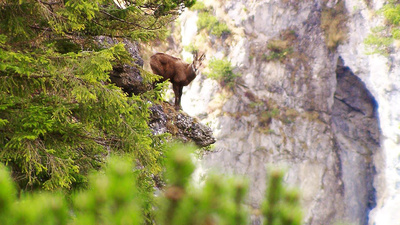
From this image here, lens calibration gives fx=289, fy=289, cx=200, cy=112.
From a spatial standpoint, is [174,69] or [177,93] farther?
[177,93]

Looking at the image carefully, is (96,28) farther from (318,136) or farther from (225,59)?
(318,136)

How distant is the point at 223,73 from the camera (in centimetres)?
2019

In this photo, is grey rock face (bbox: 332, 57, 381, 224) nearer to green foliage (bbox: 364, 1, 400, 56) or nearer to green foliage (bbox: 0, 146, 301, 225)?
Result: green foliage (bbox: 364, 1, 400, 56)

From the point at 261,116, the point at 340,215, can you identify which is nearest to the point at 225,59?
the point at 261,116

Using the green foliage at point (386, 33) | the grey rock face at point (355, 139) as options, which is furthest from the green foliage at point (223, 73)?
the green foliage at point (386, 33)

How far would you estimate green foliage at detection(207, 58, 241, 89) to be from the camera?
2008 centimetres

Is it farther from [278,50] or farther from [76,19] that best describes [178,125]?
[278,50]

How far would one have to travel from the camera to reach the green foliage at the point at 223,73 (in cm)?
2008

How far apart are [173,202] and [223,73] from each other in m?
19.7

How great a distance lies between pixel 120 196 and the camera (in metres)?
0.72

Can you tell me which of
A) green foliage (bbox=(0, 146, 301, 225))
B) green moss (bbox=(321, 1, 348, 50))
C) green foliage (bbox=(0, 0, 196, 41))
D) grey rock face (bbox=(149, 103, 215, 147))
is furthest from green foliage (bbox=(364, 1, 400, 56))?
green foliage (bbox=(0, 146, 301, 225))

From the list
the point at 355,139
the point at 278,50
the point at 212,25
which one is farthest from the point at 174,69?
the point at 355,139

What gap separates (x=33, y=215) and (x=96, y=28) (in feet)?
12.2

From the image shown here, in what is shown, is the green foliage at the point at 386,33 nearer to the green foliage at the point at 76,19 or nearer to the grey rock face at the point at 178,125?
the grey rock face at the point at 178,125
